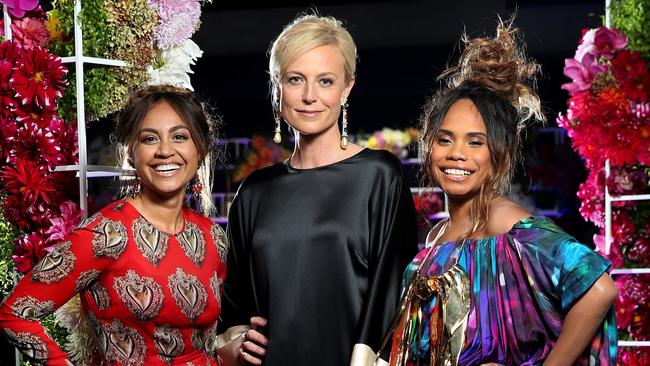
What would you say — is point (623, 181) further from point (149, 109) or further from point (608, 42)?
point (149, 109)

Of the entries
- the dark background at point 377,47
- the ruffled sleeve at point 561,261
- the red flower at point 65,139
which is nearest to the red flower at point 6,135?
the red flower at point 65,139

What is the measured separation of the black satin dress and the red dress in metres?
0.20

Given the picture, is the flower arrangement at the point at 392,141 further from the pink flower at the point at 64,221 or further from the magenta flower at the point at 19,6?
the pink flower at the point at 64,221

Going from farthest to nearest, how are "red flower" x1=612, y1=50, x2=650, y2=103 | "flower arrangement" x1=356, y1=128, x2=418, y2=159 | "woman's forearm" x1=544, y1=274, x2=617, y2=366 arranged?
"flower arrangement" x1=356, y1=128, x2=418, y2=159 < "red flower" x1=612, y1=50, x2=650, y2=103 < "woman's forearm" x1=544, y1=274, x2=617, y2=366

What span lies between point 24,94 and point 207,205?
879mm

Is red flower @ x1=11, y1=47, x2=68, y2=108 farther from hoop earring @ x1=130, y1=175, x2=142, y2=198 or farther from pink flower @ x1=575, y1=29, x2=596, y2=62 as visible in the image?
pink flower @ x1=575, y1=29, x2=596, y2=62

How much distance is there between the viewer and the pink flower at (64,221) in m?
3.31

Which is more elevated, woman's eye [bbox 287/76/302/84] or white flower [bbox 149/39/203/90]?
white flower [bbox 149/39/203/90]

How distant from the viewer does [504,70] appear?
2588 millimetres

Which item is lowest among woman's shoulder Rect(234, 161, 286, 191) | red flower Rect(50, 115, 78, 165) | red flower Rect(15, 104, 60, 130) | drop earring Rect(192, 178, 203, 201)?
drop earring Rect(192, 178, 203, 201)

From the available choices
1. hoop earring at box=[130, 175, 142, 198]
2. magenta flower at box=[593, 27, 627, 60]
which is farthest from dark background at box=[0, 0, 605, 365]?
hoop earring at box=[130, 175, 142, 198]

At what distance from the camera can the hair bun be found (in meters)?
2.56

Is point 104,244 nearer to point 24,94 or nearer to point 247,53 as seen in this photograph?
point 24,94

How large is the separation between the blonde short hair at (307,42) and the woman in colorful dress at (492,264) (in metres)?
0.30
